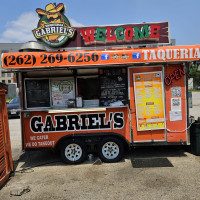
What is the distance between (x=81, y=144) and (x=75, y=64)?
223cm

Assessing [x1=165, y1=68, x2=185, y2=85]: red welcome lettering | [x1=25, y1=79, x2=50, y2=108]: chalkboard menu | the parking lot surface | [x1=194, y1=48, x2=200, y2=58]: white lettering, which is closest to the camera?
the parking lot surface

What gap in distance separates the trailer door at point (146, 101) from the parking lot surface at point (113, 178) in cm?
78

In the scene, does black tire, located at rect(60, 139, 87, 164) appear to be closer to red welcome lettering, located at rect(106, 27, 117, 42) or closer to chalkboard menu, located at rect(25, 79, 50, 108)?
chalkboard menu, located at rect(25, 79, 50, 108)

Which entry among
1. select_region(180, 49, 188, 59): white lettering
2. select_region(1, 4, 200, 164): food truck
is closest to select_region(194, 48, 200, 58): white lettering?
select_region(1, 4, 200, 164): food truck

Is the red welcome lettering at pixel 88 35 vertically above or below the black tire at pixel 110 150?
above

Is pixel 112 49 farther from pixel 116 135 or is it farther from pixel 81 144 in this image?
pixel 81 144

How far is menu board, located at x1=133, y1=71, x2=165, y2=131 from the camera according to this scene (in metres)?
5.36

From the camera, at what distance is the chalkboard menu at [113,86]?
5500 mm

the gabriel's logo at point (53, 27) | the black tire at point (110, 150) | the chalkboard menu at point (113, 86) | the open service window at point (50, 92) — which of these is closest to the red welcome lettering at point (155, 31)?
the chalkboard menu at point (113, 86)

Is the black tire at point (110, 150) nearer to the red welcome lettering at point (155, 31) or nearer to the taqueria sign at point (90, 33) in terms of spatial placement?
the taqueria sign at point (90, 33)

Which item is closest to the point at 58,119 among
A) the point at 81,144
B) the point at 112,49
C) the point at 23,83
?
the point at 81,144

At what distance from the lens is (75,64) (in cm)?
514

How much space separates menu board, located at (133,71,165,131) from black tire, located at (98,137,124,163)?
0.74 metres

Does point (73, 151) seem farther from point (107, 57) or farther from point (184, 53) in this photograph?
point (184, 53)
